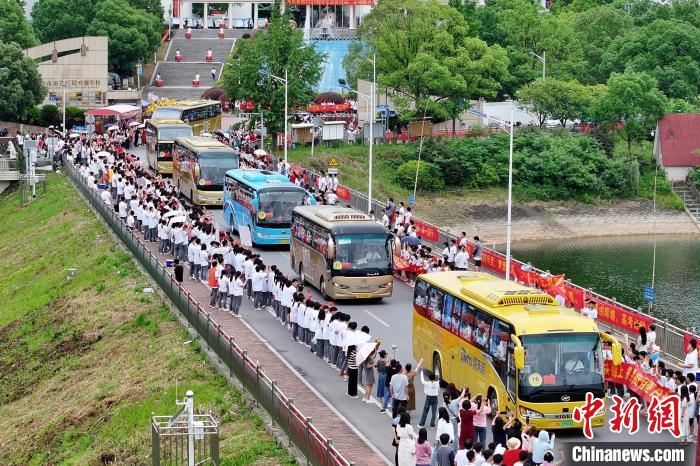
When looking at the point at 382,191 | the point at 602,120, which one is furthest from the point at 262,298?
the point at 602,120

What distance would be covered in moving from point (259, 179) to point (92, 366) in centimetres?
1242

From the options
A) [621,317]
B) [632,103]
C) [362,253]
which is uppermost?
[632,103]

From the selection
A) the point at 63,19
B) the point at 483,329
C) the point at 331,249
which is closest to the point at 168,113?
the point at 63,19

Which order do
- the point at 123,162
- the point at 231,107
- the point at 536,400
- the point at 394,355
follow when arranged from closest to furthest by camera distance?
the point at 536,400, the point at 394,355, the point at 123,162, the point at 231,107

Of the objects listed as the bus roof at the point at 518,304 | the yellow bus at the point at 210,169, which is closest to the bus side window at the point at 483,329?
the bus roof at the point at 518,304

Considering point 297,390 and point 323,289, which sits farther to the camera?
point 323,289

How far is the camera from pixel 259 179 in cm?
5256

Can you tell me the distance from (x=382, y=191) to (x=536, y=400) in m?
56.0

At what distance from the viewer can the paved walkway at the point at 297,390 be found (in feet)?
92.9

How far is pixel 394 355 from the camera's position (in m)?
36.3

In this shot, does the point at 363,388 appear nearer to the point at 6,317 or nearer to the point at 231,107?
the point at 6,317

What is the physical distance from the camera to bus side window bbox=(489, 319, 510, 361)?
29422 mm

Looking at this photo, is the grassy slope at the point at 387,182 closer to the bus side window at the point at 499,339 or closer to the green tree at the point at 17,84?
the green tree at the point at 17,84

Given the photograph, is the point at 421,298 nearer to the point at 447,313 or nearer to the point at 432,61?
the point at 447,313
